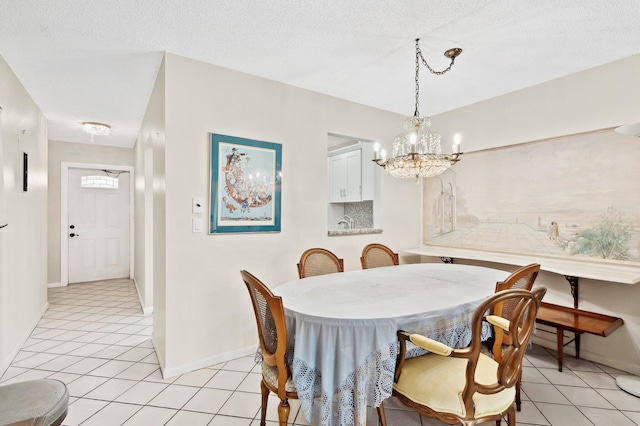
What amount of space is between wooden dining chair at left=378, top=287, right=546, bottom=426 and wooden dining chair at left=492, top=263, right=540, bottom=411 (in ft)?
0.76

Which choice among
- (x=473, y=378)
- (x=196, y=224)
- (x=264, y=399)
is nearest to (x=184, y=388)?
(x=264, y=399)

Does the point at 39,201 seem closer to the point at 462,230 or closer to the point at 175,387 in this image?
the point at 175,387

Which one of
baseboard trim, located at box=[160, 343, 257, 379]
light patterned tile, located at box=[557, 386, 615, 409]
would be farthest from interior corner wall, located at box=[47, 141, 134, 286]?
light patterned tile, located at box=[557, 386, 615, 409]

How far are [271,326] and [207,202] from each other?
1.40m

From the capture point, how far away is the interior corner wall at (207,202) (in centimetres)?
247

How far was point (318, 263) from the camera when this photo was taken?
2.76 m

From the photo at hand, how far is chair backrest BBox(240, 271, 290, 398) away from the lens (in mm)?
1496

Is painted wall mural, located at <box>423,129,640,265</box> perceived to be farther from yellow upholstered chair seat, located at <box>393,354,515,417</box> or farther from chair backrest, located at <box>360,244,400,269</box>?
yellow upholstered chair seat, located at <box>393,354,515,417</box>

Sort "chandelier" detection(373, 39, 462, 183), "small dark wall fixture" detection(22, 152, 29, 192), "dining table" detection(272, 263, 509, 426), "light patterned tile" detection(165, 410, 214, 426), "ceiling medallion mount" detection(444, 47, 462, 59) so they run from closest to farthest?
1. "dining table" detection(272, 263, 509, 426)
2. "light patterned tile" detection(165, 410, 214, 426)
3. "chandelier" detection(373, 39, 462, 183)
4. "ceiling medallion mount" detection(444, 47, 462, 59)
5. "small dark wall fixture" detection(22, 152, 29, 192)

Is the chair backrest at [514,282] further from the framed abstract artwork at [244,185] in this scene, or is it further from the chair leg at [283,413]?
the framed abstract artwork at [244,185]

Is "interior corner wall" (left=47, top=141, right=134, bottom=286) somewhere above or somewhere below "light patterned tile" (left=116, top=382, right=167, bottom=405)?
above

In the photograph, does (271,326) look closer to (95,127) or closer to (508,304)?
(508,304)

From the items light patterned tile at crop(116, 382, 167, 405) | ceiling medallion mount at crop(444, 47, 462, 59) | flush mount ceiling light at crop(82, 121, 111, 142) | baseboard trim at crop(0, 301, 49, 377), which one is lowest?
light patterned tile at crop(116, 382, 167, 405)

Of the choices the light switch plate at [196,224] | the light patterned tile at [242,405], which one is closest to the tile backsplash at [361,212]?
the light switch plate at [196,224]
